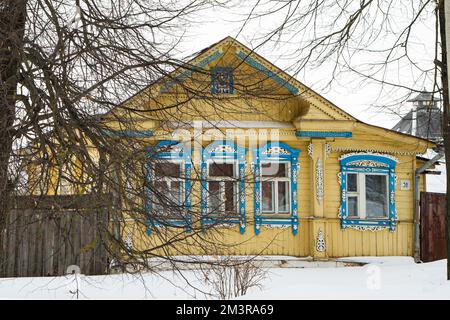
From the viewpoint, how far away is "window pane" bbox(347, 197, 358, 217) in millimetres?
17266

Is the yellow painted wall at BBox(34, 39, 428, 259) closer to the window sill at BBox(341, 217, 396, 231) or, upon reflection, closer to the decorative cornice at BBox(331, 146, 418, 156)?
the decorative cornice at BBox(331, 146, 418, 156)

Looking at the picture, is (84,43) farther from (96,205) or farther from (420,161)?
(420,161)

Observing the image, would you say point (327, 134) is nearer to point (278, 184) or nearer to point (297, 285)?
point (278, 184)

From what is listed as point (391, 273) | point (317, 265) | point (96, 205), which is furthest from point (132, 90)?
point (317, 265)

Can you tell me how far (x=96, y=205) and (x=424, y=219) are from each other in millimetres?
12570

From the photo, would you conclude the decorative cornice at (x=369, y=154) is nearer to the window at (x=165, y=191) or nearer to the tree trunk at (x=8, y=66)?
the window at (x=165, y=191)

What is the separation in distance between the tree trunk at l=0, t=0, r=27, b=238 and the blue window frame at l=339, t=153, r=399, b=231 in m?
11.0

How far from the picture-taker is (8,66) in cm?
733

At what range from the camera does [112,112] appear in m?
7.64

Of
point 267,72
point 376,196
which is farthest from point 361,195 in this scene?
point 267,72

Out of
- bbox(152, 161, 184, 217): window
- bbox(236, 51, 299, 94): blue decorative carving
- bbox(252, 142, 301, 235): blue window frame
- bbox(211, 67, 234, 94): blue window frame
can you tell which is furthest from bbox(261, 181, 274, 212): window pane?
bbox(211, 67, 234, 94): blue window frame

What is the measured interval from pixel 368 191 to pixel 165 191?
1040 cm

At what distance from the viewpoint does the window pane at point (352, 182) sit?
17.4 meters

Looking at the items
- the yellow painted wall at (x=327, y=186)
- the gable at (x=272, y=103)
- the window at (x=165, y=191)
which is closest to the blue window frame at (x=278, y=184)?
the yellow painted wall at (x=327, y=186)
